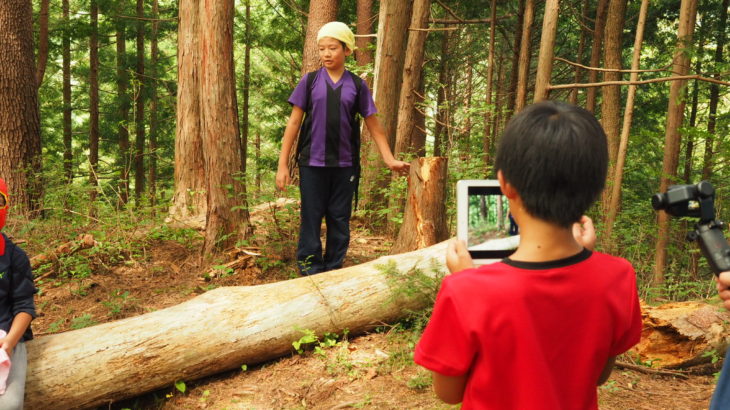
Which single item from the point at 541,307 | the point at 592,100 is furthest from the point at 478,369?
the point at 592,100

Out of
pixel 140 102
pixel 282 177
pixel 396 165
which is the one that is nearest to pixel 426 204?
pixel 396 165

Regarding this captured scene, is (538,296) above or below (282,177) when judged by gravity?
above

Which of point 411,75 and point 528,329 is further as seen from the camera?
point 411,75

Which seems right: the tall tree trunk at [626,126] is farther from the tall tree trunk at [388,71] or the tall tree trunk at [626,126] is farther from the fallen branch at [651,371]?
the fallen branch at [651,371]

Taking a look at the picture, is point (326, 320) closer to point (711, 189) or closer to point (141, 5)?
point (711, 189)

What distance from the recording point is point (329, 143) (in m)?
5.10

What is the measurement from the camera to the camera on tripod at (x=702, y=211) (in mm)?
1586

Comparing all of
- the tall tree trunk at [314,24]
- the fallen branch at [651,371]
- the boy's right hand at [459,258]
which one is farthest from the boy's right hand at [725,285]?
the tall tree trunk at [314,24]

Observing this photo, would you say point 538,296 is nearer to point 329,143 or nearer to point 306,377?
point 306,377

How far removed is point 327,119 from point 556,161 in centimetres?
389

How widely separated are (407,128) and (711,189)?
278 inches

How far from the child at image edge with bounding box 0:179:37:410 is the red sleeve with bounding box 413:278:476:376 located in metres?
2.98

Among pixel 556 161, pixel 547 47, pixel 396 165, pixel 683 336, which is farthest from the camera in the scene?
pixel 396 165

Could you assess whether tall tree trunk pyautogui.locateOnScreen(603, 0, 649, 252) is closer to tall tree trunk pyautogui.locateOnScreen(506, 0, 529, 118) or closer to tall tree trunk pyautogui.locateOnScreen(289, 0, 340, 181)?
tall tree trunk pyautogui.locateOnScreen(289, 0, 340, 181)
